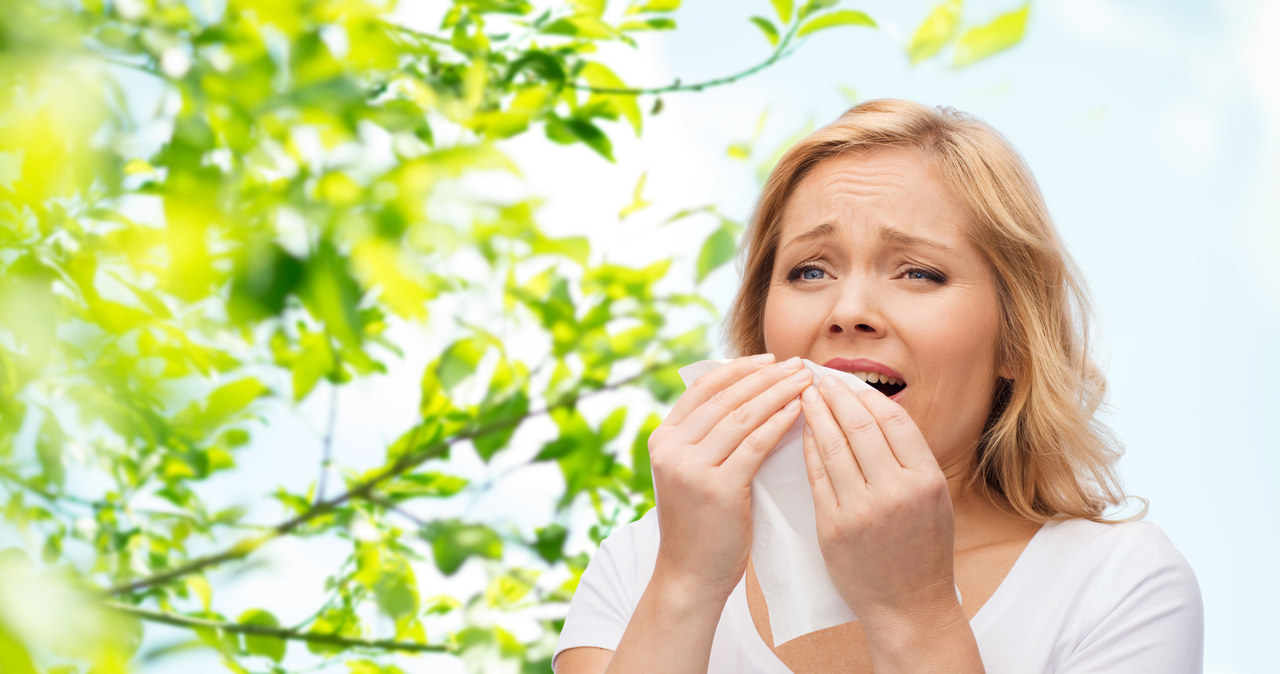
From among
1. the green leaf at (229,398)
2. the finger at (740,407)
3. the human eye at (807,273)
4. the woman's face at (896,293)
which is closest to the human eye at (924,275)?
the woman's face at (896,293)

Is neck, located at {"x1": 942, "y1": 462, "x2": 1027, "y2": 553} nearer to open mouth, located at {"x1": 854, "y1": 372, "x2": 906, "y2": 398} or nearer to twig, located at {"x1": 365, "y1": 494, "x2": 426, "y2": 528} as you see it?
open mouth, located at {"x1": 854, "y1": 372, "x2": 906, "y2": 398}

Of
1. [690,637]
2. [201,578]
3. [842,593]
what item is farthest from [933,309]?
[201,578]

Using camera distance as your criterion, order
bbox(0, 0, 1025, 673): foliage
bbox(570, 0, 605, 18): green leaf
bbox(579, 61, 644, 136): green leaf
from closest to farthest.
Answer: bbox(0, 0, 1025, 673): foliage, bbox(570, 0, 605, 18): green leaf, bbox(579, 61, 644, 136): green leaf

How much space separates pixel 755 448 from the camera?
3.19ft

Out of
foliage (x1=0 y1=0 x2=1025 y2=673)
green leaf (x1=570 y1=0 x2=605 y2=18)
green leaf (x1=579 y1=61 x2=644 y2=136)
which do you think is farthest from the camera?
green leaf (x1=579 y1=61 x2=644 y2=136)

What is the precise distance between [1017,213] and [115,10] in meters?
1.08

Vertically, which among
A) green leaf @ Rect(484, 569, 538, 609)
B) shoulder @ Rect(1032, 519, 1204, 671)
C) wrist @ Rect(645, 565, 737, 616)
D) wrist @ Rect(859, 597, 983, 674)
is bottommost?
shoulder @ Rect(1032, 519, 1204, 671)

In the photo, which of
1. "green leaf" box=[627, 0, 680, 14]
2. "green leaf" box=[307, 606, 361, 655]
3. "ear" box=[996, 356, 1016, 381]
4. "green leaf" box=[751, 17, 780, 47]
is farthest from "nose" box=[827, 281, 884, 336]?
"green leaf" box=[307, 606, 361, 655]

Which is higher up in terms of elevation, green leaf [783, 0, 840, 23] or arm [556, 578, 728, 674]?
green leaf [783, 0, 840, 23]

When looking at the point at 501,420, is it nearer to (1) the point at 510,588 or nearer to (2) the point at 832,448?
(1) the point at 510,588

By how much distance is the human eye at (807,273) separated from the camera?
119cm

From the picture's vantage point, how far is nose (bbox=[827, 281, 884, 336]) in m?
1.09

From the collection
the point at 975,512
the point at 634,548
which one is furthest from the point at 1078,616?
the point at 634,548

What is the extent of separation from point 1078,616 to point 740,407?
1.46ft
